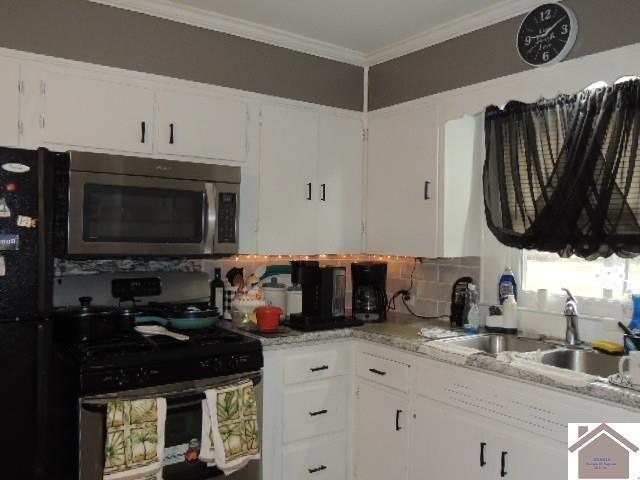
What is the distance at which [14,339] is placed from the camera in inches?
85.3

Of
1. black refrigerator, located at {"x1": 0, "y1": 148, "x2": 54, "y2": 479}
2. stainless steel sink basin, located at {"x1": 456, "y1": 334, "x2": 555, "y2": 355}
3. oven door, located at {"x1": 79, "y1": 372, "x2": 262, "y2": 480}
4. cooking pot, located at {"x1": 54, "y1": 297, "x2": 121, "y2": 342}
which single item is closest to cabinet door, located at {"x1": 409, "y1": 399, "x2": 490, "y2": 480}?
stainless steel sink basin, located at {"x1": 456, "y1": 334, "x2": 555, "y2": 355}

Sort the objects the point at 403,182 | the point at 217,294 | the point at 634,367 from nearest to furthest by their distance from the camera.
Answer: the point at 634,367, the point at 217,294, the point at 403,182

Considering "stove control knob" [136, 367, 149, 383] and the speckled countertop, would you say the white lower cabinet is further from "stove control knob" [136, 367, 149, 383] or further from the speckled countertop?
"stove control knob" [136, 367, 149, 383]

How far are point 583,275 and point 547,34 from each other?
111 cm

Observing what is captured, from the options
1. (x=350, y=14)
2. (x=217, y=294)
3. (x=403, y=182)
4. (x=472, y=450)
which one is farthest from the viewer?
(x=403, y=182)

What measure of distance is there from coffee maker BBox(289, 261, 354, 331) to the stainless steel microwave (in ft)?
1.56

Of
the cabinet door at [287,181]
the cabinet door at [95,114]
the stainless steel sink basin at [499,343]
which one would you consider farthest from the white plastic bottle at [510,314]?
the cabinet door at [95,114]

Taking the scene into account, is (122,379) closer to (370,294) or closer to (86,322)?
(86,322)

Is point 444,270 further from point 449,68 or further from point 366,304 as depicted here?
point 449,68

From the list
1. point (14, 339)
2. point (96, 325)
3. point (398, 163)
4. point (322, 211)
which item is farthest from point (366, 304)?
point (14, 339)

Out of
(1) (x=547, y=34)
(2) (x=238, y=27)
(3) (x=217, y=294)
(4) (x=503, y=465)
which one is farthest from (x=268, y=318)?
(1) (x=547, y=34)

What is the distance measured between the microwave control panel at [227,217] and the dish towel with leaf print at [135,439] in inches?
35.4

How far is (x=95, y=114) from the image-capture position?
8.33 feet

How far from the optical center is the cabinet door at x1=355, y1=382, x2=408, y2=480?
263 cm
